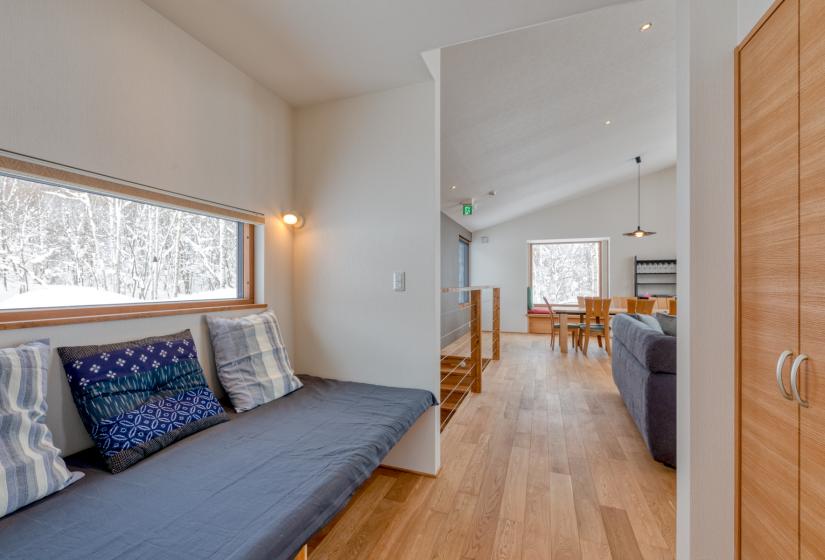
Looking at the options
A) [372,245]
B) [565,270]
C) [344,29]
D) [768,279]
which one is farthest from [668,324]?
[565,270]

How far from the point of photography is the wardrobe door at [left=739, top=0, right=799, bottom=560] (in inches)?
36.4

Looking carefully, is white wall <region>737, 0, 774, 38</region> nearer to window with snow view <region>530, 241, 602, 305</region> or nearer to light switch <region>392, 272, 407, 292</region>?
light switch <region>392, 272, 407, 292</region>

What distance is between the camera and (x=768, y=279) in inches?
40.3

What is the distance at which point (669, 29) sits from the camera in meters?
2.69

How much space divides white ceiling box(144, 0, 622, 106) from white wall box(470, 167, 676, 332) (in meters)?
6.58

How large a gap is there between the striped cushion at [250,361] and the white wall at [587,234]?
6.89 meters

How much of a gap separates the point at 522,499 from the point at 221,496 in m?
1.57

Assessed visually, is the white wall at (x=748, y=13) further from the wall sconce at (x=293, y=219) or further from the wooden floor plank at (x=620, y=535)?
the wall sconce at (x=293, y=219)

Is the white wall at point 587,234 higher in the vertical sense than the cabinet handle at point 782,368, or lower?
higher

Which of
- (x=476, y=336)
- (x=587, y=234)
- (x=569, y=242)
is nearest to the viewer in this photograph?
(x=476, y=336)

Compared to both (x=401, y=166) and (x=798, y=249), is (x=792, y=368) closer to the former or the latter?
(x=798, y=249)

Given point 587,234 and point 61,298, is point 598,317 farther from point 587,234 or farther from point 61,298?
point 61,298

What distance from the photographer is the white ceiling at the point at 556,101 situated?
95.3 inches

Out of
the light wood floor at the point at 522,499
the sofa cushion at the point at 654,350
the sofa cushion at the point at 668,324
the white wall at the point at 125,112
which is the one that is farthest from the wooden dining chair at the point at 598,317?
the white wall at the point at 125,112
